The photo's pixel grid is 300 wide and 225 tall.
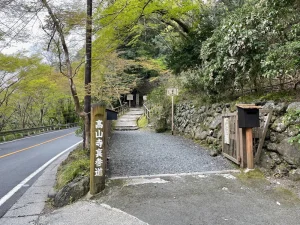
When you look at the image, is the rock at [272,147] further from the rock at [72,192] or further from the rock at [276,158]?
the rock at [72,192]

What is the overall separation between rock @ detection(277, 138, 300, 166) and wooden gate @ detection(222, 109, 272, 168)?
0.46m

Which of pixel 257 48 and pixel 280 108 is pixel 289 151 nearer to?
pixel 280 108

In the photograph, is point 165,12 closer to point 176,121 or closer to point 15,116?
point 176,121

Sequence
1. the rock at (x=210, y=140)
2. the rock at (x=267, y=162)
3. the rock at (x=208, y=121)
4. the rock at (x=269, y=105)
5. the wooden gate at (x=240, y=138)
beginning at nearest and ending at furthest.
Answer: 1. the rock at (x=267, y=162)
2. the wooden gate at (x=240, y=138)
3. the rock at (x=269, y=105)
4. the rock at (x=210, y=140)
5. the rock at (x=208, y=121)

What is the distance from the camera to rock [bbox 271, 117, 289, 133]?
4.72 meters

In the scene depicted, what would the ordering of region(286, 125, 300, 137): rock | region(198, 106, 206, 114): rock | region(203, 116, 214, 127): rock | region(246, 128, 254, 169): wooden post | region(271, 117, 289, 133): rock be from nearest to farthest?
region(286, 125, 300, 137): rock
region(271, 117, 289, 133): rock
region(246, 128, 254, 169): wooden post
region(203, 116, 214, 127): rock
region(198, 106, 206, 114): rock

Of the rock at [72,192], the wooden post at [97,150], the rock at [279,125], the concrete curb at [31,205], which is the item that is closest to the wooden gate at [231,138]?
the rock at [279,125]

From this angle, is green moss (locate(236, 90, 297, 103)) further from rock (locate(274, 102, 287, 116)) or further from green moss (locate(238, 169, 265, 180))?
green moss (locate(238, 169, 265, 180))

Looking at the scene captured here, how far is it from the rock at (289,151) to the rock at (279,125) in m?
0.26

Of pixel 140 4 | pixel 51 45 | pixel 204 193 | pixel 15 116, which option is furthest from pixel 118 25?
pixel 15 116

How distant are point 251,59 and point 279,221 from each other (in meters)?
4.09

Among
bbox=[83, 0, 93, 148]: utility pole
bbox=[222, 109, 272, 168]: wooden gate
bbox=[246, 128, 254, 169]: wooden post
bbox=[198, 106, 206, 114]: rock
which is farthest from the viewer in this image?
bbox=[198, 106, 206, 114]: rock

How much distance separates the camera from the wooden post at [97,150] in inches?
165

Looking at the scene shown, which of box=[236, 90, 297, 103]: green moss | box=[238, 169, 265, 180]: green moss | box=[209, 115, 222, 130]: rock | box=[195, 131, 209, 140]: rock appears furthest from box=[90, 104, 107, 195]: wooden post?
box=[195, 131, 209, 140]: rock
